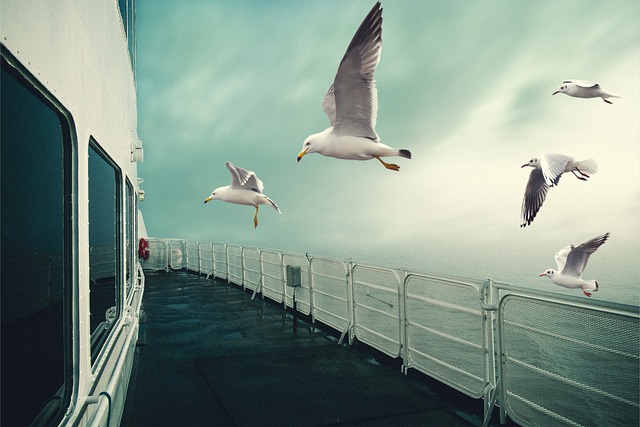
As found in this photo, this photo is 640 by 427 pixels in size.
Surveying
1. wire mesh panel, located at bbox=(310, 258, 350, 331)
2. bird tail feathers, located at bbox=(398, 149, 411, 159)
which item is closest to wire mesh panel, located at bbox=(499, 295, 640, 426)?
bird tail feathers, located at bbox=(398, 149, 411, 159)

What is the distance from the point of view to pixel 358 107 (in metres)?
4.39

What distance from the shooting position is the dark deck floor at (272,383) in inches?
159

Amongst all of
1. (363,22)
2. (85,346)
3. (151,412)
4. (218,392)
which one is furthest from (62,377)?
(363,22)

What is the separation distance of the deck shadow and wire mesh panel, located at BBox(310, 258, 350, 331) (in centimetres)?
94

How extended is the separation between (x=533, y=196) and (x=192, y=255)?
11587mm

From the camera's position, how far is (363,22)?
3662 millimetres

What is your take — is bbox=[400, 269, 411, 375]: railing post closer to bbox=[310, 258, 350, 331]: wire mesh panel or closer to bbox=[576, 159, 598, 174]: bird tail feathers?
bbox=[310, 258, 350, 331]: wire mesh panel

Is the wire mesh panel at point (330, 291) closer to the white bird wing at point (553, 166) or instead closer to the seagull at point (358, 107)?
the seagull at point (358, 107)

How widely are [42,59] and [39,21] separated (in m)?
0.12

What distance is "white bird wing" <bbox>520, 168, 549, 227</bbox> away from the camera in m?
8.47

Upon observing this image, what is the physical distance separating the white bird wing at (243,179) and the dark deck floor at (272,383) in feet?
7.16

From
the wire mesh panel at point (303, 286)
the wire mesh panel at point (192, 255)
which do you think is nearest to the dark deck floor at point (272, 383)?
the wire mesh panel at point (303, 286)

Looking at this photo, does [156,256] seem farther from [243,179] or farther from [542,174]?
[542,174]

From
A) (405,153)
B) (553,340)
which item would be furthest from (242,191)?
(553,340)
